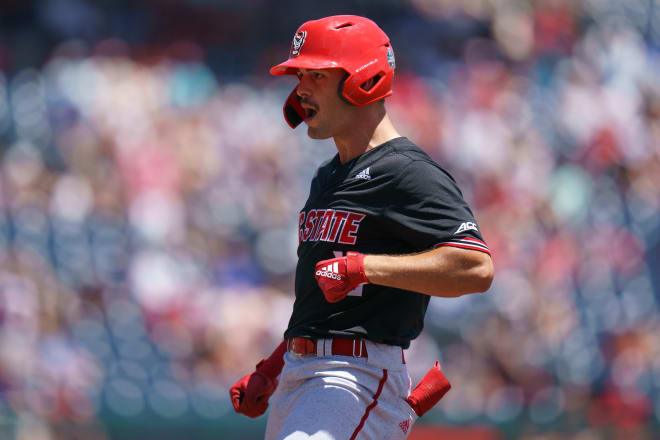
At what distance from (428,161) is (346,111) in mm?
384

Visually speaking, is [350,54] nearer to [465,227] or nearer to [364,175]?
[364,175]

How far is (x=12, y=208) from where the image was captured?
24.0ft

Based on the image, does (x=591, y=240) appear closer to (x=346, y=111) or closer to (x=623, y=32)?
(x=623, y=32)

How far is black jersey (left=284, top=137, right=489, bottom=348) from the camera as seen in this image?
114 inches

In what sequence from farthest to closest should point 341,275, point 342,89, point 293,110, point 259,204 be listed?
point 259,204, point 293,110, point 342,89, point 341,275

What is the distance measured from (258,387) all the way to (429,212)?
102cm

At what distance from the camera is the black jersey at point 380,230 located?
2.89 metres

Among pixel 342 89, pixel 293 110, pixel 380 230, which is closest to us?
pixel 380 230

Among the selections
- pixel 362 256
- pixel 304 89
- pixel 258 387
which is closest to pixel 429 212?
pixel 362 256

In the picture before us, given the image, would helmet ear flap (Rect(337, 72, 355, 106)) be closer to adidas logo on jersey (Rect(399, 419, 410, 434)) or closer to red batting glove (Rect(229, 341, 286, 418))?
red batting glove (Rect(229, 341, 286, 418))

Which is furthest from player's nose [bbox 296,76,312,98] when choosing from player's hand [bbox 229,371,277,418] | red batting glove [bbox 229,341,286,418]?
player's hand [bbox 229,371,277,418]

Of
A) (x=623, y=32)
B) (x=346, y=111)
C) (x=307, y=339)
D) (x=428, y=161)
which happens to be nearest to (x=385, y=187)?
(x=428, y=161)

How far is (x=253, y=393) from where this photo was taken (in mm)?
3385

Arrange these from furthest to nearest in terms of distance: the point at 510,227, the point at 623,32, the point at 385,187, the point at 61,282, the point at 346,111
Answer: the point at 623,32 → the point at 510,227 → the point at 61,282 → the point at 346,111 → the point at 385,187
